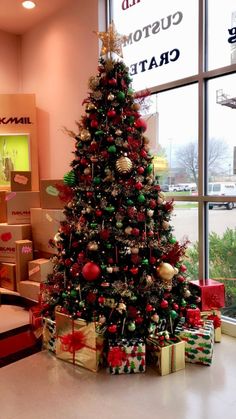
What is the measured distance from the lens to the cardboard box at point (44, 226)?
3.52 meters

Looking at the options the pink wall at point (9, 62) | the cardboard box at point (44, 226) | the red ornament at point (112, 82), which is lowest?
the cardboard box at point (44, 226)

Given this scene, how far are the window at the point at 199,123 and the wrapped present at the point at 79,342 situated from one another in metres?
1.20

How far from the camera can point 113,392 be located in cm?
211

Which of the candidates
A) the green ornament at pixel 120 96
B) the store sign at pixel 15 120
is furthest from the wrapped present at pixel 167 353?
the store sign at pixel 15 120

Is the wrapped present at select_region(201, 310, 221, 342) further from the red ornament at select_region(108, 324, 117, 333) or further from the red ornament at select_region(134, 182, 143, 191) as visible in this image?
the red ornament at select_region(134, 182, 143, 191)

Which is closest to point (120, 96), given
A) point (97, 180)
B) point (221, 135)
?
point (97, 180)

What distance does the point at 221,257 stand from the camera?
3.07 metres

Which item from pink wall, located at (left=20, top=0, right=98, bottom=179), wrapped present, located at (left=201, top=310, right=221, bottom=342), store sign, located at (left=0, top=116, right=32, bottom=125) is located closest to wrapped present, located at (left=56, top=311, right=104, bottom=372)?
wrapped present, located at (left=201, top=310, right=221, bottom=342)

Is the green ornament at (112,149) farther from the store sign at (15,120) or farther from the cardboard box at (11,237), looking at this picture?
the store sign at (15,120)

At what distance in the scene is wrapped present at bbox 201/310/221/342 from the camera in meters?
2.74

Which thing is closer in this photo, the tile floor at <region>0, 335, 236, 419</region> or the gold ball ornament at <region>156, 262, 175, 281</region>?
the tile floor at <region>0, 335, 236, 419</region>

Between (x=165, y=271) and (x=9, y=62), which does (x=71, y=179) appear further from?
(x=9, y=62)

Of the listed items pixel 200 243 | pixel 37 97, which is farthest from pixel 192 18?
pixel 37 97

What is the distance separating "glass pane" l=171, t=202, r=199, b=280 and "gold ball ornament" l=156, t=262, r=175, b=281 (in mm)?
659
